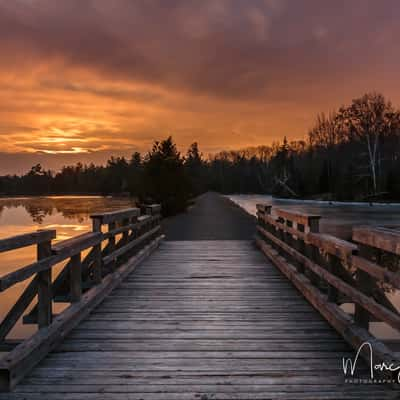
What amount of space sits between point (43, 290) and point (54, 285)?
0.87 m

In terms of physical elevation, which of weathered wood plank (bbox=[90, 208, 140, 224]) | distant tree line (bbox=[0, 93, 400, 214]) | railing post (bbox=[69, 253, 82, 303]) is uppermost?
distant tree line (bbox=[0, 93, 400, 214])

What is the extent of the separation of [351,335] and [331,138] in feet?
264

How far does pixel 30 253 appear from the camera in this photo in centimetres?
1403

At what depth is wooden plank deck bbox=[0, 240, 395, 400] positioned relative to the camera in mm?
3094

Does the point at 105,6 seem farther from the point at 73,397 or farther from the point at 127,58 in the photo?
the point at 73,397

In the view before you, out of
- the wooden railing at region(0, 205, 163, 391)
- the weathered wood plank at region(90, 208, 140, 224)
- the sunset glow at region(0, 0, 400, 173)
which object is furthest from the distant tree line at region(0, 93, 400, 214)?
the wooden railing at region(0, 205, 163, 391)

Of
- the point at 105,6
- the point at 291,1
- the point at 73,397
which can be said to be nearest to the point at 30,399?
the point at 73,397

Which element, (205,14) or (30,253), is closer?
(205,14)

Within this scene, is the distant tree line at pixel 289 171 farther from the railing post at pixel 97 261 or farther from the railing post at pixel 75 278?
the railing post at pixel 75 278

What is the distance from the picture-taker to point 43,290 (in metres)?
3.82

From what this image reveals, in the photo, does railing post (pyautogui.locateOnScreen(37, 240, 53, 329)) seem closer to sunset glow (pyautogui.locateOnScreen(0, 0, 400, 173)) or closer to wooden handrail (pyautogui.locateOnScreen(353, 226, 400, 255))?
wooden handrail (pyautogui.locateOnScreen(353, 226, 400, 255))

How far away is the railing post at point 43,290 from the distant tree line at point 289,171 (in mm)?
20095

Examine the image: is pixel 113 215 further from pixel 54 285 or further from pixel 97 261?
pixel 54 285

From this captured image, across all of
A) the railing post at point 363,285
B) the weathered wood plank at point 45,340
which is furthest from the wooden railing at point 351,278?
the weathered wood plank at point 45,340
